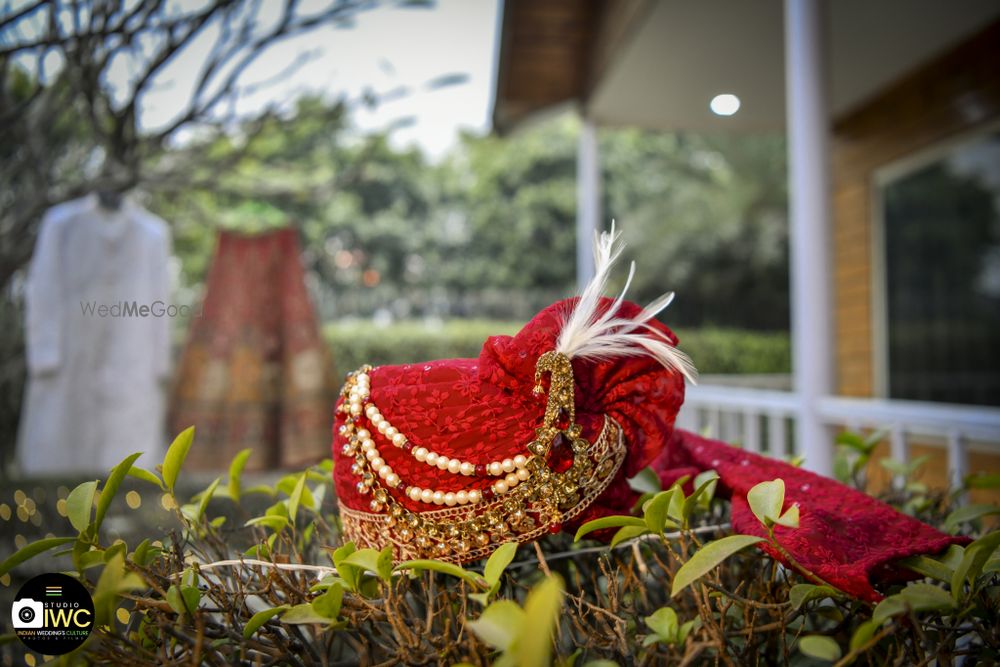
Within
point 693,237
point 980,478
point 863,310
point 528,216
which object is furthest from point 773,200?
point 980,478

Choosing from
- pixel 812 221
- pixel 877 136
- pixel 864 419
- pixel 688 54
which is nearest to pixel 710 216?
pixel 877 136

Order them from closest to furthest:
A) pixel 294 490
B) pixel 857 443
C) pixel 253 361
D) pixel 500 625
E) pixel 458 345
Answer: pixel 500 625 → pixel 294 490 → pixel 857 443 → pixel 253 361 → pixel 458 345

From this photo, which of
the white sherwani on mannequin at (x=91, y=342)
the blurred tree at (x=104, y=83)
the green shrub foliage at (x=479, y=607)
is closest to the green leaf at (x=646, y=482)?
the green shrub foliage at (x=479, y=607)

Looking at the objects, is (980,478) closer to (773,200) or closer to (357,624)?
(357,624)

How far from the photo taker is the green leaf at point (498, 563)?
14.8 inches

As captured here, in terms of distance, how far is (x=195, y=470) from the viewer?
6.82 ft

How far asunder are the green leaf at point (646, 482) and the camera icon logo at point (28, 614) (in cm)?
39

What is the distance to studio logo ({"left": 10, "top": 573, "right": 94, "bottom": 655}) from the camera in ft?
1.25

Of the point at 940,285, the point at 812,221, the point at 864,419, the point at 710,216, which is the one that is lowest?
the point at 864,419

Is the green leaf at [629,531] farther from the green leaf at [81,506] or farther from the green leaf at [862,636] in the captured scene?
the green leaf at [81,506]

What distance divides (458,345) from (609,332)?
5.09m

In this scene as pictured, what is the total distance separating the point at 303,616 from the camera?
0.38m

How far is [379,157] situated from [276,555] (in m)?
9.22

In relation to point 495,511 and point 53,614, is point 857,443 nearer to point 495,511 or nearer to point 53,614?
point 495,511
